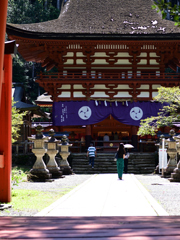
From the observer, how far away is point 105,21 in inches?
1171

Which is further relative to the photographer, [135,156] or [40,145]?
[135,156]

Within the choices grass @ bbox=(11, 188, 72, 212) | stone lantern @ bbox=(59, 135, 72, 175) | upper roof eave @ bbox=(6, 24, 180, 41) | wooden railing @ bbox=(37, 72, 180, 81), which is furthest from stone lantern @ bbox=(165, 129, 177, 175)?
upper roof eave @ bbox=(6, 24, 180, 41)

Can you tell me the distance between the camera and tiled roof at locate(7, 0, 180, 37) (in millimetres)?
27844

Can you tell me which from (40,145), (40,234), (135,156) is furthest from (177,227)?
(135,156)

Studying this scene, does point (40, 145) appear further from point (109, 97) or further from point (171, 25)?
point (171, 25)

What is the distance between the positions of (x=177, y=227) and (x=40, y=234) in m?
1.69

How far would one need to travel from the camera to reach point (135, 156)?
25.3 meters

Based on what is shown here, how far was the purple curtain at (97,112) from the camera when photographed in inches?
1110

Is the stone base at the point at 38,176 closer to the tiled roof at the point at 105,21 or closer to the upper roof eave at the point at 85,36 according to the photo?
the upper roof eave at the point at 85,36

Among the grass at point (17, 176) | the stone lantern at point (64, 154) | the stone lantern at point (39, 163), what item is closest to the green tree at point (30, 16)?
the stone lantern at point (64, 154)

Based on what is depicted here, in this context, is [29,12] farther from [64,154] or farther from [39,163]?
[39,163]

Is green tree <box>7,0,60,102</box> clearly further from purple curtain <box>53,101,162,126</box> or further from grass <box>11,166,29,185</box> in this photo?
grass <box>11,166,29,185</box>

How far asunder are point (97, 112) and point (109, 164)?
5071 millimetres

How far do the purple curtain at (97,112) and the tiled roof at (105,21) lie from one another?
196 inches
